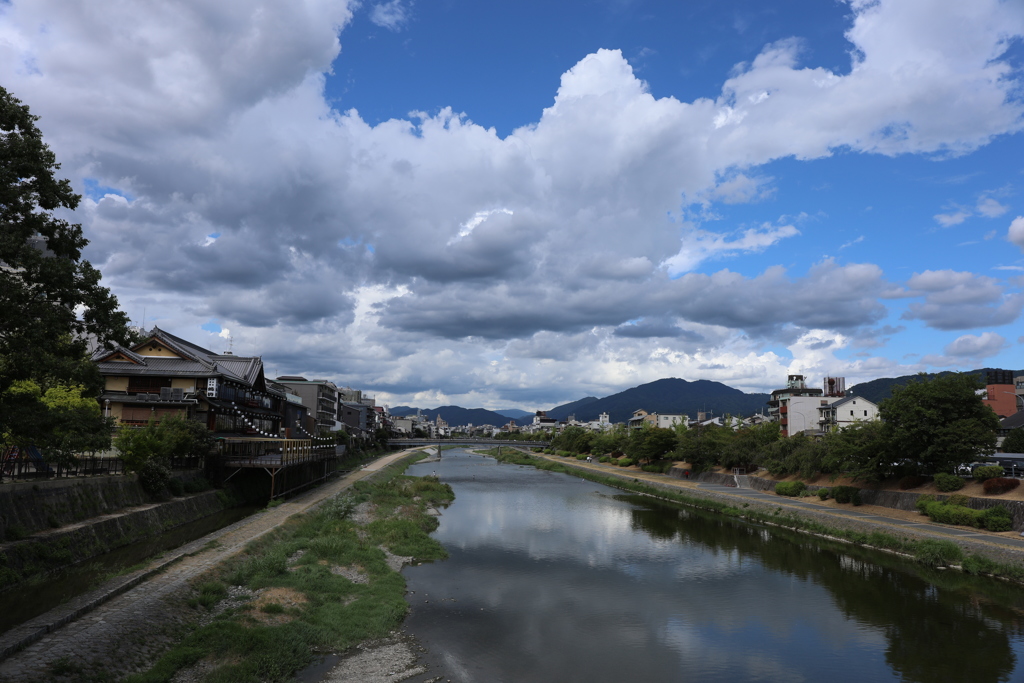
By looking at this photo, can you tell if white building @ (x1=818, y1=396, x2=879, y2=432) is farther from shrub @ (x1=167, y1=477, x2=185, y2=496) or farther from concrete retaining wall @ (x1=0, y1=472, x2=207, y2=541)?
concrete retaining wall @ (x1=0, y1=472, x2=207, y2=541)

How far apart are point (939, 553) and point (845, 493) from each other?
573 inches

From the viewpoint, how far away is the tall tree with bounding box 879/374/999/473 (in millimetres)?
33375

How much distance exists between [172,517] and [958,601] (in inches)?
1378

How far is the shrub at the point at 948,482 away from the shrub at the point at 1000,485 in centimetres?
169

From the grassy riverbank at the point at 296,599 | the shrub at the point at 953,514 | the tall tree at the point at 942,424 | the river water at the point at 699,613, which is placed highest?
the tall tree at the point at 942,424

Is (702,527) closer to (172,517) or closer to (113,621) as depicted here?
(172,517)

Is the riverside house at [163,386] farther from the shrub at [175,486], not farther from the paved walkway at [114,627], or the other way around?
the paved walkway at [114,627]

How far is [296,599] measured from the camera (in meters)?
18.2

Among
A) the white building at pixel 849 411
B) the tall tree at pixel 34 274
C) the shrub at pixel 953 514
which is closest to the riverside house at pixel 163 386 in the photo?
the tall tree at pixel 34 274

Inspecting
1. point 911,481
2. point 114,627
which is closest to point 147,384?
point 114,627

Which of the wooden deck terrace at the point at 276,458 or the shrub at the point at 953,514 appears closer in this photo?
the shrub at the point at 953,514

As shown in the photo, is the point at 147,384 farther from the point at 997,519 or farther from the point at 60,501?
the point at 997,519

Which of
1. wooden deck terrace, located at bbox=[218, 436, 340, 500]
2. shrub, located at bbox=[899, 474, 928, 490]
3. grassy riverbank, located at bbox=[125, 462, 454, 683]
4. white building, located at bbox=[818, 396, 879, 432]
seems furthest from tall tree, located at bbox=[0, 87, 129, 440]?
white building, located at bbox=[818, 396, 879, 432]

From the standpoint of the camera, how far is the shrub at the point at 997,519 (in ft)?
92.3
